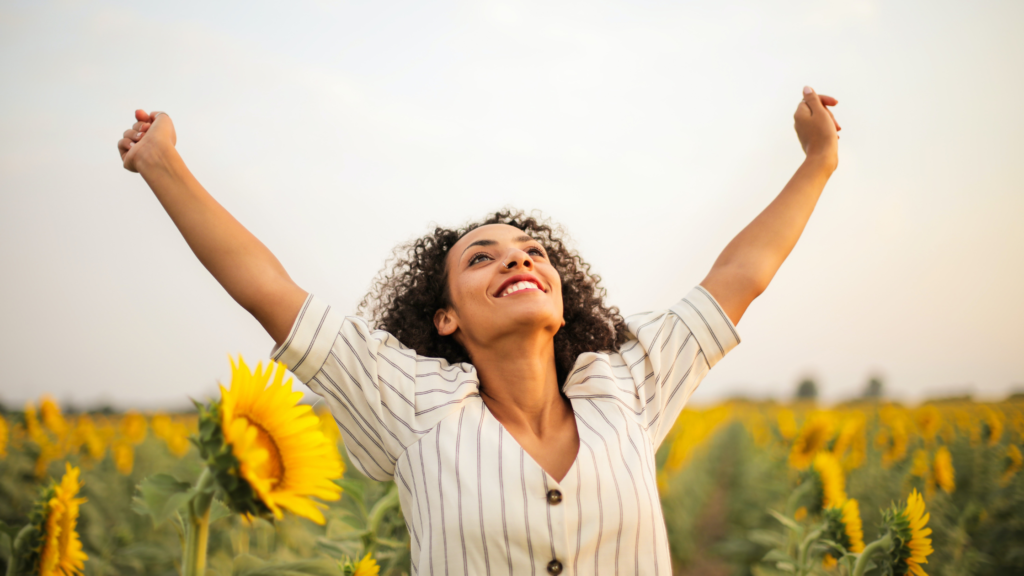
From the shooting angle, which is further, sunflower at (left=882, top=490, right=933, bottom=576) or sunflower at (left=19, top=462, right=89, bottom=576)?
sunflower at (left=882, top=490, right=933, bottom=576)

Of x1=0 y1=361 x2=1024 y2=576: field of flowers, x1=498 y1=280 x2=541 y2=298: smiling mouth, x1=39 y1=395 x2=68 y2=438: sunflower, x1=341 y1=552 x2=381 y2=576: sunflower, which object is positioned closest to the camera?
x1=0 y1=361 x2=1024 y2=576: field of flowers

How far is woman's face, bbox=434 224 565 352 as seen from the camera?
6.07 ft

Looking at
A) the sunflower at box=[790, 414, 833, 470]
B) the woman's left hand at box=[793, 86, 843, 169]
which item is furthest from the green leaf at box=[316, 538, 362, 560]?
the sunflower at box=[790, 414, 833, 470]

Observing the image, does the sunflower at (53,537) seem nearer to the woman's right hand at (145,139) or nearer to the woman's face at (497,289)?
the woman's right hand at (145,139)

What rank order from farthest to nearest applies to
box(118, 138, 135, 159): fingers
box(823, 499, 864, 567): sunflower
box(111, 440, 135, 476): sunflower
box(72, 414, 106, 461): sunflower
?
box(111, 440, 135, 476): sunflower
box(72, 414, 106, 461): sunflower
box(823, 499, 864, 567): sunflower
box(118, 138, 135, 159): fingers

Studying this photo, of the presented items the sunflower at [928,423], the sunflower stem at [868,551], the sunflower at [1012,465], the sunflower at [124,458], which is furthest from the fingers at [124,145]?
the sunflower at [928,423]

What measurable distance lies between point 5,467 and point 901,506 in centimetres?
456

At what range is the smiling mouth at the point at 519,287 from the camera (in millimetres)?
1909

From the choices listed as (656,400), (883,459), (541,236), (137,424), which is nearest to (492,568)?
(656,400)

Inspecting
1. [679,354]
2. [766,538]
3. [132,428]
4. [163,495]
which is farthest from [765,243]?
[132,428]

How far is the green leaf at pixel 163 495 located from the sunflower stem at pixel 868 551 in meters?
2.13

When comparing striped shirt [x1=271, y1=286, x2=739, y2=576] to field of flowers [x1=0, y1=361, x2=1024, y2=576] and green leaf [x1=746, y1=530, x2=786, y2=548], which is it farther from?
green leaf [x1=746, y1=530, x2=786, y2=548]

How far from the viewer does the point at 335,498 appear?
102cm

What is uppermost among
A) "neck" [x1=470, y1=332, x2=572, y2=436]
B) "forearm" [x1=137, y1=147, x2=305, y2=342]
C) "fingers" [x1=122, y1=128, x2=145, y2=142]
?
"fingers" [x1=122, y1=128, x2=145, y2=142]
